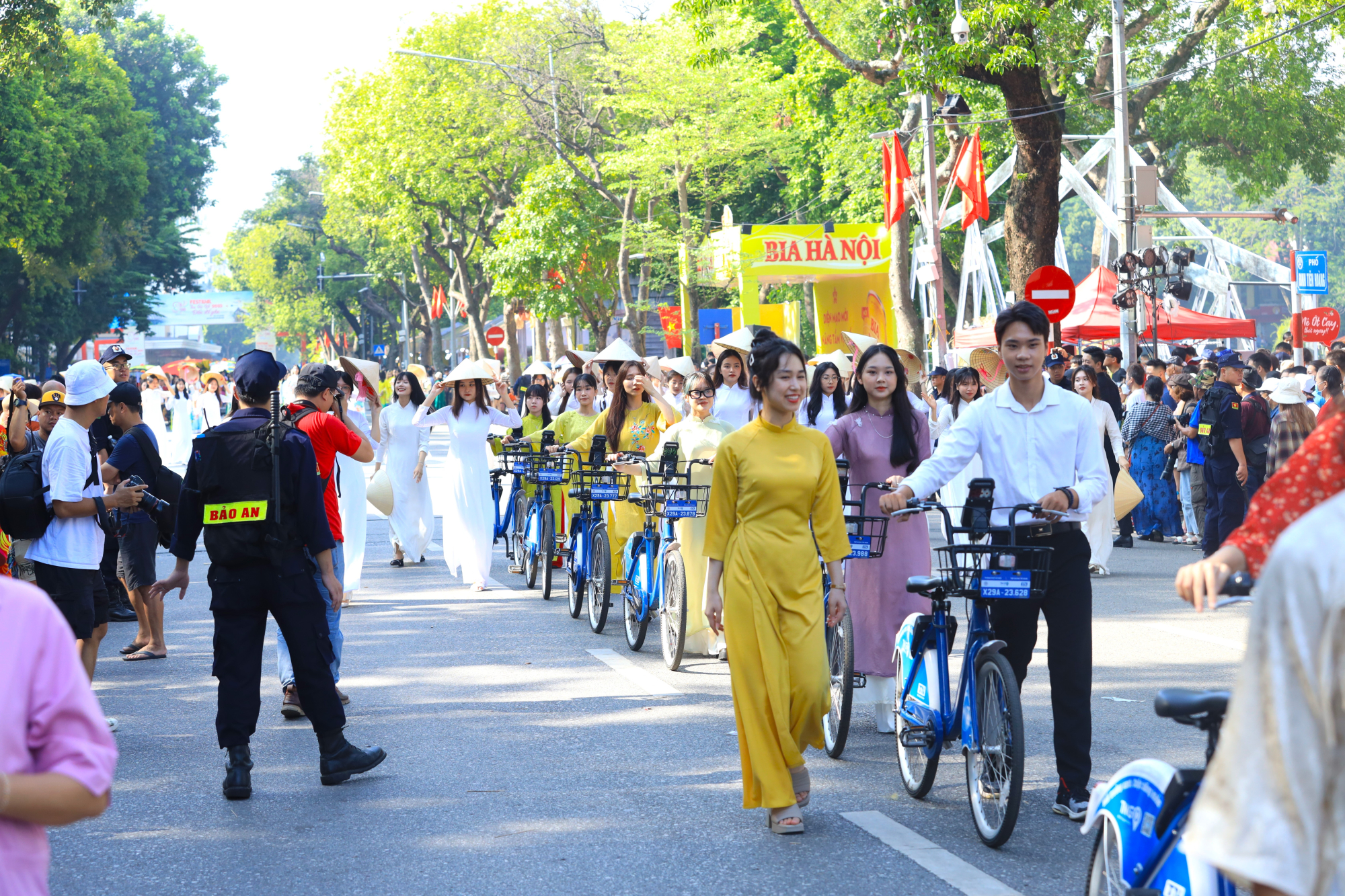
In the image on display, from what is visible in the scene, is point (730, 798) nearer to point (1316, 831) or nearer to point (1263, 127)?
point (1316, 831)

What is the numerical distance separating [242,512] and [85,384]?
1.71 m

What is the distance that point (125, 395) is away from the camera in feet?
28.9

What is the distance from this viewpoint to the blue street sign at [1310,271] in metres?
25.7

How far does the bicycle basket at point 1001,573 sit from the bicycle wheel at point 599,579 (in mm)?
5352

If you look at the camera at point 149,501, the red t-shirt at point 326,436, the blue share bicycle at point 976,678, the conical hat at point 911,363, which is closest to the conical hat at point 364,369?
the camera at point 149,501

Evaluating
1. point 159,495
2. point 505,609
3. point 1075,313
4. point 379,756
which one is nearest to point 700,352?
point 1075,313

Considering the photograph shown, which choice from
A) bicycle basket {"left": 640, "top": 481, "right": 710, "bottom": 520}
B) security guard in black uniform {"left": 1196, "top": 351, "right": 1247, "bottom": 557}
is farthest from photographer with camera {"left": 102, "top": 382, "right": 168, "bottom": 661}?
security guard in black uniform {"left": 1196, "top": 351, "right": 1247, "bottom": 557}

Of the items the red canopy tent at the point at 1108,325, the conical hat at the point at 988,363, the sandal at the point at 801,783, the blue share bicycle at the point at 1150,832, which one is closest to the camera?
the blue share bicycle at the point at 1150,832

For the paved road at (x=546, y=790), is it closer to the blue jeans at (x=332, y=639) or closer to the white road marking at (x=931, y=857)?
the white road marking at (x=931, y=857)

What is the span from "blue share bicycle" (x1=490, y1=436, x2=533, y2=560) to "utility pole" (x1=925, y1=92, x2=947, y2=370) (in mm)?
10105

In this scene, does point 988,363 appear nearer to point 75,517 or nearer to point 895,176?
point 895,176

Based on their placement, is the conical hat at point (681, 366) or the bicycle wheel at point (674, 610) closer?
the bicycle wheel at point (674, 610)

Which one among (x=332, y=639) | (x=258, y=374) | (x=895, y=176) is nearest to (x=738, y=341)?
(x=332, y=639)

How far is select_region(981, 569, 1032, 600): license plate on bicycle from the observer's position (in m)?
5.01
